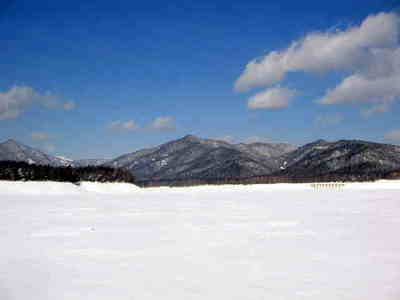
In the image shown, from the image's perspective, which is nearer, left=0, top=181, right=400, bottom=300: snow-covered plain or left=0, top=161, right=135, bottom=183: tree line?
left=0, top=181, right=400, bottom=300: snow-covered plain

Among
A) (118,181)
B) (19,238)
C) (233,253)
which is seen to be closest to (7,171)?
(118,181)

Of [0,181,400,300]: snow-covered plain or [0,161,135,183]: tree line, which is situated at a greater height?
[0,161,135,183]: tree line

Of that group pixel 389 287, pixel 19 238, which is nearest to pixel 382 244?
pixel 389 287

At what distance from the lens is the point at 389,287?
757 centimetres

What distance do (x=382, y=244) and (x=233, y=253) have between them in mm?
4613

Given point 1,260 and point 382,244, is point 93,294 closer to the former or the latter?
point 1,260

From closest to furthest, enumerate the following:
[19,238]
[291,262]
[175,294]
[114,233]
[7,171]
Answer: [175,294], [291,262], [19,238], [114,233], [7,171]

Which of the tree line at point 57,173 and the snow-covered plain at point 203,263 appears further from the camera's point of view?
the tree line at point 57,173

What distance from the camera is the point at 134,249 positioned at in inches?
475

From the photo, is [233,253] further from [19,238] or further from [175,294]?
[19,238]

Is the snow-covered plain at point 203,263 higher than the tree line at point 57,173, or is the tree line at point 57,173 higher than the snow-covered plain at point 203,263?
the tree line at point 57,173

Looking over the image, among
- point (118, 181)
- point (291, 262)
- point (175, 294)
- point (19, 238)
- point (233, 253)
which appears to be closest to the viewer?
point (175, 294)

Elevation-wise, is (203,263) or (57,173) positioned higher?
(57,173)

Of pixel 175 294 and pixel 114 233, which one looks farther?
pixel 114 233
